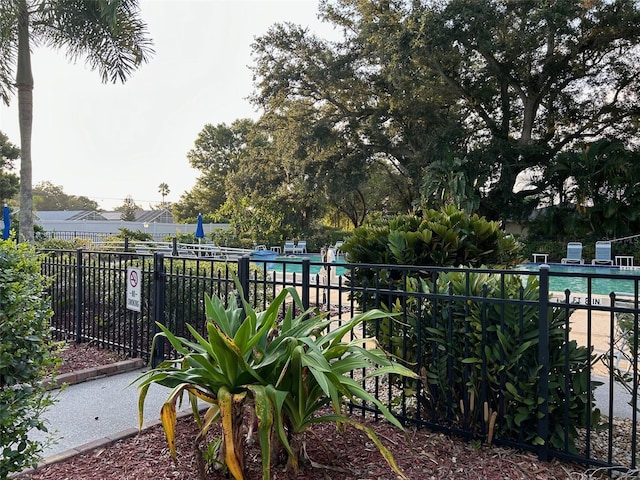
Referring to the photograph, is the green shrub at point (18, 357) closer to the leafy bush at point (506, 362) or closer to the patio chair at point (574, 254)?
the leafy bush at point (506, 362)

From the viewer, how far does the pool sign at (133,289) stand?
4984mm

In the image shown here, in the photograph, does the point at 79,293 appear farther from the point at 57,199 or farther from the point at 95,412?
the point at 57,199

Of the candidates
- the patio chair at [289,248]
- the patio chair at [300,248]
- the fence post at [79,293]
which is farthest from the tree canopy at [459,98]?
the fence post at [79,293]

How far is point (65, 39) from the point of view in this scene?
10.3 m

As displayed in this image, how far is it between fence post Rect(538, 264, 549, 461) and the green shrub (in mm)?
2681

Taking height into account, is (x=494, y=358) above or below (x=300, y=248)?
above

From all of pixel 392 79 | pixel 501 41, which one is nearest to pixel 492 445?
pixel 392 79

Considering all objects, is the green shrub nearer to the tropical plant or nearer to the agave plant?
the agave plant

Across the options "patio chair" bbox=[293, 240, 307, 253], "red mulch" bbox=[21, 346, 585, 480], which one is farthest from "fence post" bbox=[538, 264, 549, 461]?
"patio chair" bbox=[293, 240, 307, 253]

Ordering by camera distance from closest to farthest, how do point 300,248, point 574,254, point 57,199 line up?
point 574,254, point 300,248, point 57,199

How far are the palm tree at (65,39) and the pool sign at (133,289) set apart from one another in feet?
21.5

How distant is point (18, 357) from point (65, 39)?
10669 millimetres

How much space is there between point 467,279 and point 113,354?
4.28 meters

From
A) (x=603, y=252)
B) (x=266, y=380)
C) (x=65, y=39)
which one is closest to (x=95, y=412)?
(x=266, y=380)
